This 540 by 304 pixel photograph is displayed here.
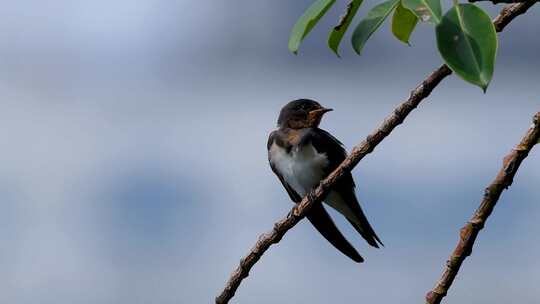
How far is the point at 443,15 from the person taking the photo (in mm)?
769

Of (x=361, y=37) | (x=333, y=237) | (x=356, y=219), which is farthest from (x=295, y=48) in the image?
(x=356, y=219)

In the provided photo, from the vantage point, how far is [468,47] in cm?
74

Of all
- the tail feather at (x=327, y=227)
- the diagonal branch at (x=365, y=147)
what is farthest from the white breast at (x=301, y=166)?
the diagonal branch at (x=365, y=147)

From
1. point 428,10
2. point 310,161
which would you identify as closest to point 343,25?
point 428,10

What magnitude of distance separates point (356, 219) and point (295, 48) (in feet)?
6.94

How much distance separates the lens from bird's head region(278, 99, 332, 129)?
318 centimetres

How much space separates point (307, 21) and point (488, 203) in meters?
0.22

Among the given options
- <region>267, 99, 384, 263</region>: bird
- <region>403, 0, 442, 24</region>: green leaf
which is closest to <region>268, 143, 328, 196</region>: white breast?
<region>267, 99, 384, 263</region>: bird

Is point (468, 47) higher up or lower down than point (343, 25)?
lower down

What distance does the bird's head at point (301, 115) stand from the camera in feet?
10.4

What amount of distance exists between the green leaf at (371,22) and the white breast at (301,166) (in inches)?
79.3

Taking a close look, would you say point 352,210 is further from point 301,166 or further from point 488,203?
point 488,203

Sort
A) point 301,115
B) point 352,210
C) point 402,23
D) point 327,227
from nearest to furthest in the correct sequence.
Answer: point 402,23 → point 327,227 → point 352,210 → point 301,115

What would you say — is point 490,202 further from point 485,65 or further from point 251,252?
point 251,252
